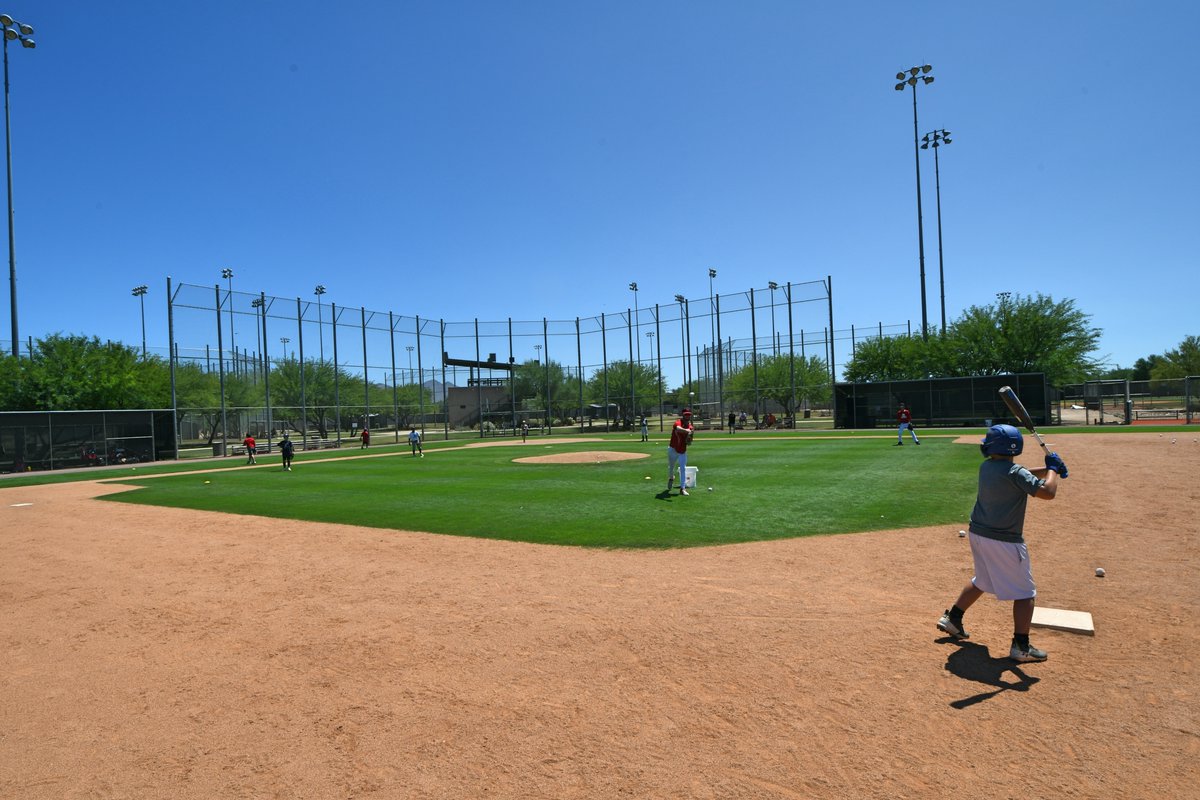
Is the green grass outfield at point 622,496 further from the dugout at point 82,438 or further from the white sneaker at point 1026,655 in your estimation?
the dugout at point 82,438

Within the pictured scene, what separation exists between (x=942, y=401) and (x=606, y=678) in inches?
1582

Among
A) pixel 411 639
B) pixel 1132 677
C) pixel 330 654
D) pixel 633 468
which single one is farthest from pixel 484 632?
pixel 633 468

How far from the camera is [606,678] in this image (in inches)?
193

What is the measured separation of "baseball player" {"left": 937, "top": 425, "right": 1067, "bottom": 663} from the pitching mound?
59.3ft

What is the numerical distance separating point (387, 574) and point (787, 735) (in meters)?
5.99

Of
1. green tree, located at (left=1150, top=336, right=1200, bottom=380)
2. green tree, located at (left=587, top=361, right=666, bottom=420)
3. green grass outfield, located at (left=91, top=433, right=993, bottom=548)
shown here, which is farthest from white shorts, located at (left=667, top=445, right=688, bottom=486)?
green tree, located at (left=1150, top=336, right=1200, bottom=380)

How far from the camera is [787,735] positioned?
3959 millimetres

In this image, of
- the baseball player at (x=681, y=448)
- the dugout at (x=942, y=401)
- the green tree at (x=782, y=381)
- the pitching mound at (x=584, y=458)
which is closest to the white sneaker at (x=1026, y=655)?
the baseball player at (x=681, y=448)

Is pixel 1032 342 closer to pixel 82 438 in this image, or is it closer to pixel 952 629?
pixel 952 629

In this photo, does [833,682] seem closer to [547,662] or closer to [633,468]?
[547,662]

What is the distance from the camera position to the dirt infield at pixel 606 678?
3.64 metres

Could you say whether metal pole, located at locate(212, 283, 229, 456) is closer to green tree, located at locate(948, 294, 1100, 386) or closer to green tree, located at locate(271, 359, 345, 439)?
green tree, located at locate(271, 359, 345, 439)

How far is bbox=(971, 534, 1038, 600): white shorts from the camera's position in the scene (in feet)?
16.0

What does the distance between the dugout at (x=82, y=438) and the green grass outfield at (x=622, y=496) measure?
41.7ft
